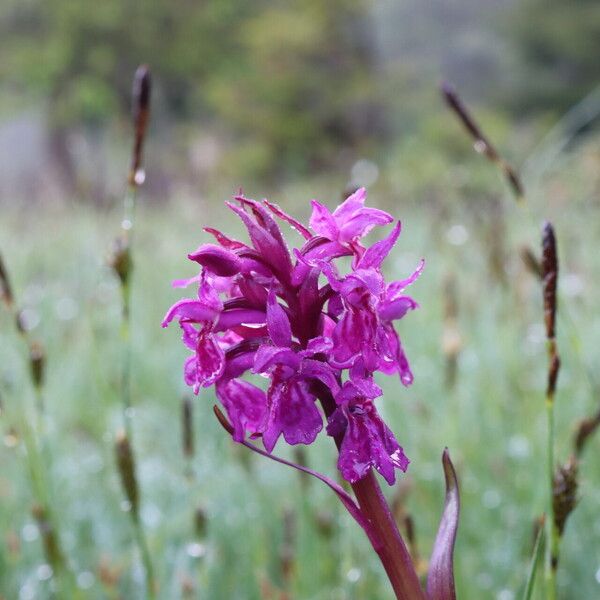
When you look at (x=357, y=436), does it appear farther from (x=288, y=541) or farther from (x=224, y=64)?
(x=224, y=64)

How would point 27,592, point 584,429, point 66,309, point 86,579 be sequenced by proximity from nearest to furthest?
1. point 584,429
2. point 27,592
3. point 86,579
4. point 66,309

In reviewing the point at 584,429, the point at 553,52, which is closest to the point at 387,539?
the point at 584,429

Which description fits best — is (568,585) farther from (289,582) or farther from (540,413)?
(540,413)

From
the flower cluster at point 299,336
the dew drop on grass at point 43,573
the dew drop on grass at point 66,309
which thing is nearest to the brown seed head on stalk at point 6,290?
the flower cluster at point 299,336

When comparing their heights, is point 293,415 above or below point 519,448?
below

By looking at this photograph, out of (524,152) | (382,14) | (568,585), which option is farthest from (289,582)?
(382,14)

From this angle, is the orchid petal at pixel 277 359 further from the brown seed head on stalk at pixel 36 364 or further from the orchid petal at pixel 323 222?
the brown seed head on stalk at pixel 36 364

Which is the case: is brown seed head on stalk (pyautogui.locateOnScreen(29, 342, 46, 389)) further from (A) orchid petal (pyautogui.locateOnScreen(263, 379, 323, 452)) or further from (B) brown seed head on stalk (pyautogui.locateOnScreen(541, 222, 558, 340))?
(B) brown seed head on stalk (pyautogui.locateOnScreen(541, 222, 558, 340))

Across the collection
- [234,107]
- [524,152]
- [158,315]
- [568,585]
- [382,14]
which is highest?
[382,14]
